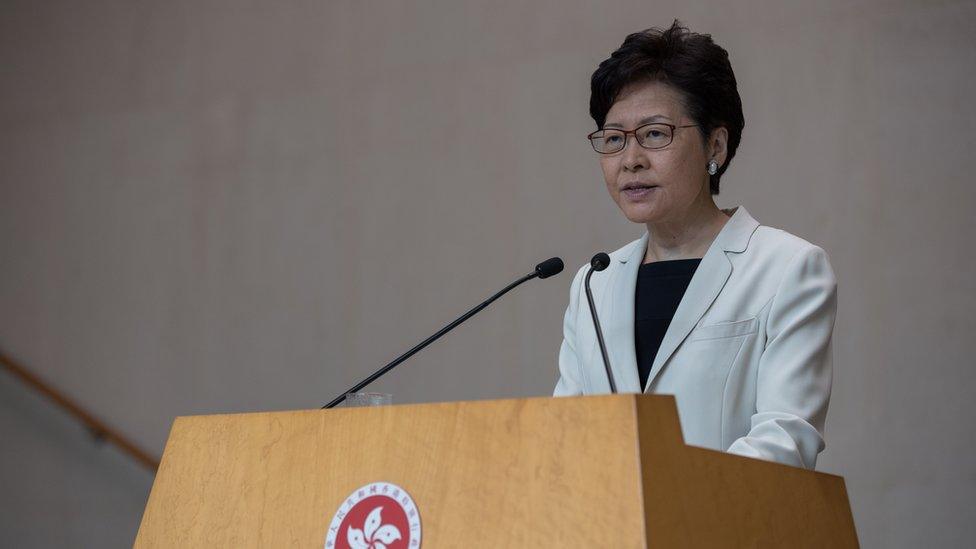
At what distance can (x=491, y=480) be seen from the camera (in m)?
1.18

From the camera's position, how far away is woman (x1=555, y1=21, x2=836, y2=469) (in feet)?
5.84

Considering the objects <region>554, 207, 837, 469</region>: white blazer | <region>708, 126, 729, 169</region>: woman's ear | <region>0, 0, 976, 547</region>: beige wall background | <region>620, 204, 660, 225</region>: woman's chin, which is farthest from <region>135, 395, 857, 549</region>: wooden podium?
<region>0, 0, 976, 547</region>: beige wall background

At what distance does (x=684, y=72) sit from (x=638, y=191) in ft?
0.77

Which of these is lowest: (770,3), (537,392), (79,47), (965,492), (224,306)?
(965,492)

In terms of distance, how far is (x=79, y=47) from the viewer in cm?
516

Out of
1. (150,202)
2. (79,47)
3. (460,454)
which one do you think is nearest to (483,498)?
(460,454)

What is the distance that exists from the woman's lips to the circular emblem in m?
0.92

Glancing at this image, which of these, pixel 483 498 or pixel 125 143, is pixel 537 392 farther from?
pixel 483 498

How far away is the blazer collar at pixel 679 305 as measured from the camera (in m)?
1.88

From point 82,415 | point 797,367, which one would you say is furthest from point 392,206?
point 797,367

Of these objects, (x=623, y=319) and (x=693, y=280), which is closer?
(x=693, y=280)

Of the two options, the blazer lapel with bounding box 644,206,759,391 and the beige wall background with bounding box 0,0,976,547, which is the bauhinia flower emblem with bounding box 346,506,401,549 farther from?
the beige wall background with bounding box 0,0,976,547

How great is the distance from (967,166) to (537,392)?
1668 millimetres

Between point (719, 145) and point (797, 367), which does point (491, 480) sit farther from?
point (719, 145)
